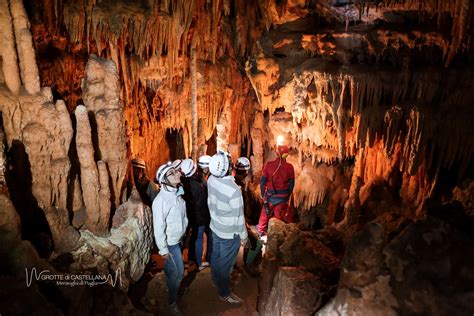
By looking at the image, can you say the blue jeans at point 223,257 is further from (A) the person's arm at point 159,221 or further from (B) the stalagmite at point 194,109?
(B) the stalagmite at point 194,109

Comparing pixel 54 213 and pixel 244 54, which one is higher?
pixel 244 54

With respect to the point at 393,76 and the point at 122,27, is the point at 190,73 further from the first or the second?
the point at 393,76

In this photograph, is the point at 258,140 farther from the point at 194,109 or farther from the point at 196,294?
the point at 196,294

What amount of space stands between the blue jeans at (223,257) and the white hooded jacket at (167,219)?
45 centimetres

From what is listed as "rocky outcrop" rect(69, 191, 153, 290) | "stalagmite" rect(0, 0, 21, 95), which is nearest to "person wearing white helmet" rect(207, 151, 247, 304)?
"rocky outcrop" rect(69, 191, 153, 290)

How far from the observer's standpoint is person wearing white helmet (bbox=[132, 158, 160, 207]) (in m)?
5.75

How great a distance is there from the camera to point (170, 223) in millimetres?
3678

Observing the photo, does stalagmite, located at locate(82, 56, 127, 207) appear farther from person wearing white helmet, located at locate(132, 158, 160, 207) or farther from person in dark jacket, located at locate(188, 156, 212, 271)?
person wearing white helmet, located at locate(132, 158, 160, 207)

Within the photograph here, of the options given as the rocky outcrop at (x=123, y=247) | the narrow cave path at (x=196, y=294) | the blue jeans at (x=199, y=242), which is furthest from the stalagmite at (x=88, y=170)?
the blue jeans at (x=199, y=242)

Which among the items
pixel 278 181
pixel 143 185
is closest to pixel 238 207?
pixel 278 181

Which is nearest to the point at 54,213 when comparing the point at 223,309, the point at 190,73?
the point at 223,309

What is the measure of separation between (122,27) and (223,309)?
5.25 m

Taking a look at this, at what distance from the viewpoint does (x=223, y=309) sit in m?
4.07

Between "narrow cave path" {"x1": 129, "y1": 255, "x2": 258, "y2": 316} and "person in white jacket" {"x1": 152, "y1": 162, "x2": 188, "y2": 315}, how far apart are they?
304 mm
